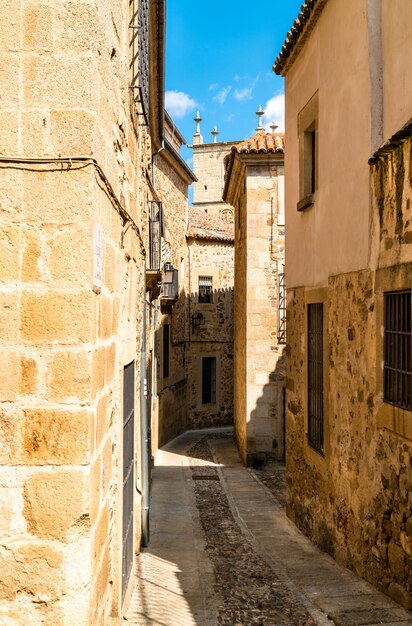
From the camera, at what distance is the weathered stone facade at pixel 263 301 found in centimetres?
1503

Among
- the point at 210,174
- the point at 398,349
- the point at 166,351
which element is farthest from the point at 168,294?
the point at 210,174

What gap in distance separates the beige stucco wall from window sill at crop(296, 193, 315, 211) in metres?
0.08

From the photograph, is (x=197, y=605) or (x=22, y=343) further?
(x=197, y=605)

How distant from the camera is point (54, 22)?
2.88 m

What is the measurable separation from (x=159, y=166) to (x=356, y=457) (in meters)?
13.4

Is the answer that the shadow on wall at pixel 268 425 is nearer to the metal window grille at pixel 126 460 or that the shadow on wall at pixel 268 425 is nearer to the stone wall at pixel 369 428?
the stone wall at pixel 369 428

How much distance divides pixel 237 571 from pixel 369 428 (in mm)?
2366

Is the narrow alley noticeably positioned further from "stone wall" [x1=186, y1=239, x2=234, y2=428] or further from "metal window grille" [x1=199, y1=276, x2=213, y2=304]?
"metal window grille" [x1=199, y1=276, x2=213, y2=304]

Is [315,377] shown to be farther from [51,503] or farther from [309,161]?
[51,503]

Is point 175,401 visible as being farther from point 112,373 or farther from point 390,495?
point 112,373

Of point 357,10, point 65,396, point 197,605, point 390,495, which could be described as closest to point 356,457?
point 390,495

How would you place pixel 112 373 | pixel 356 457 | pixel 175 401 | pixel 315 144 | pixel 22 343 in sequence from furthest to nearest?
pixel 175 401
pixel 315 144
pixel 356 457
pixel 112 373
pixel 22 343


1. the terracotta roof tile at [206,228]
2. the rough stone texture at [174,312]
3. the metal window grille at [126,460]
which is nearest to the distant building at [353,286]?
the metal window grille at [126,460]

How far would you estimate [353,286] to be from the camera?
258 inches
